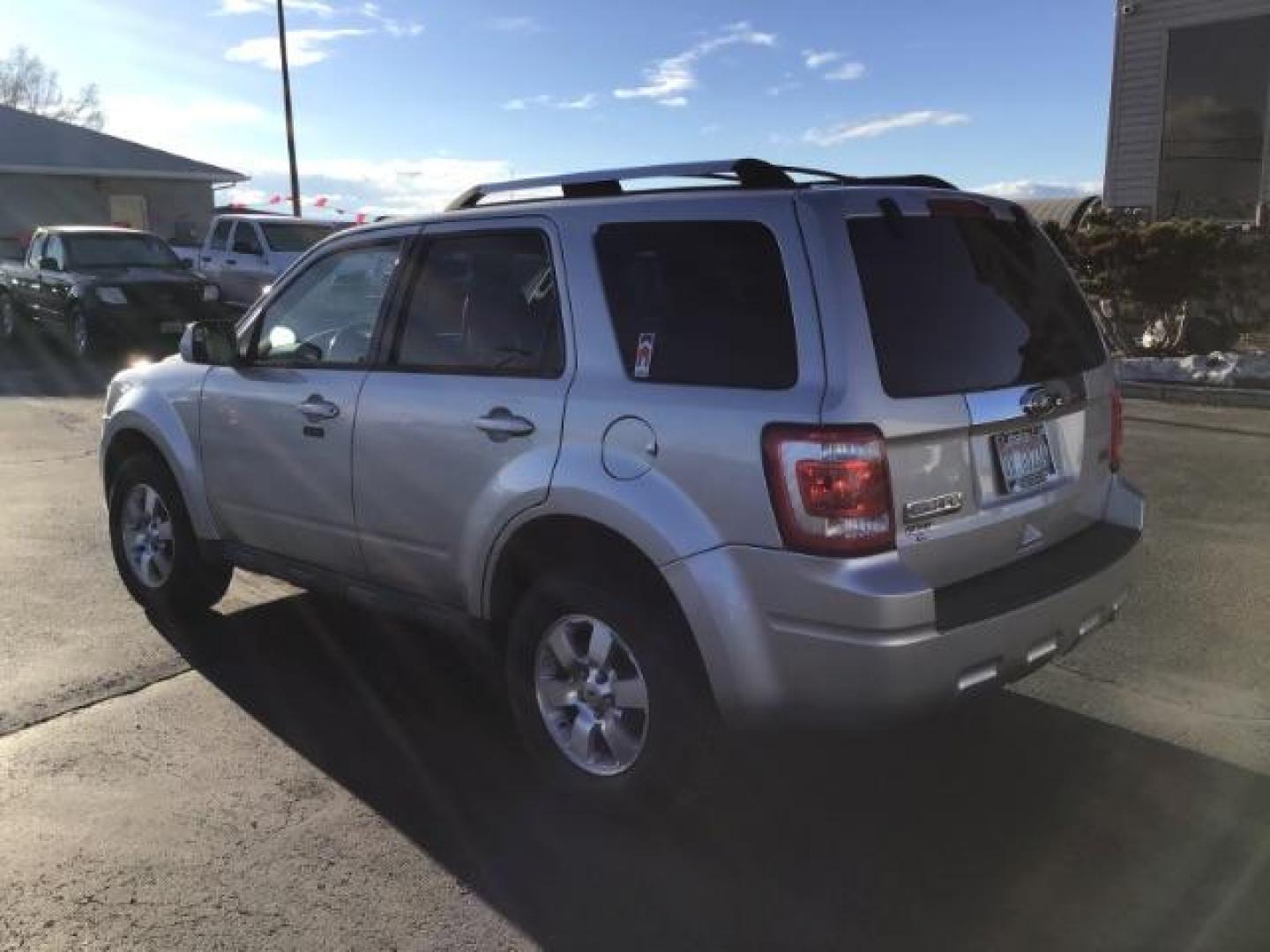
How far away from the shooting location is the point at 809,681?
9.81 ft

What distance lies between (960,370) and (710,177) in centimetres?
100

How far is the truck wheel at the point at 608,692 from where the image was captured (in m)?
3.23

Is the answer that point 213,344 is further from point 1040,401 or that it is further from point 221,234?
point 221,234

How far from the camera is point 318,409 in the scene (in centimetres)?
426

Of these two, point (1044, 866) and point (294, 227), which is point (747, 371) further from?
point (294, 227)

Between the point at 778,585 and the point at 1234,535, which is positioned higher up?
the point at 778,585

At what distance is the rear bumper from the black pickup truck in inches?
513

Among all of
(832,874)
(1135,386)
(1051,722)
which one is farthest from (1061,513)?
(1135,386)

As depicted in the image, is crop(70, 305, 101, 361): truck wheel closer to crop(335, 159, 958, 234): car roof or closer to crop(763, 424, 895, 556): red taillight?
crop(335, 159, 958, 234): car roof

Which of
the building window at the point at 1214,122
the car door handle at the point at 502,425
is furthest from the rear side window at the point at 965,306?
the building window at the point at 1214,122

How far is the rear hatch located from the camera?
3.00 m

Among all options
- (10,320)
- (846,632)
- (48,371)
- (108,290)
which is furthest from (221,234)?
(846,632)

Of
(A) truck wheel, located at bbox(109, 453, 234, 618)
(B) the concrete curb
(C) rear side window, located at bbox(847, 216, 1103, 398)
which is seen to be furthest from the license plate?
(B) the concrete curb

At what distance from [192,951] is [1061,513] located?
9.06 feet
